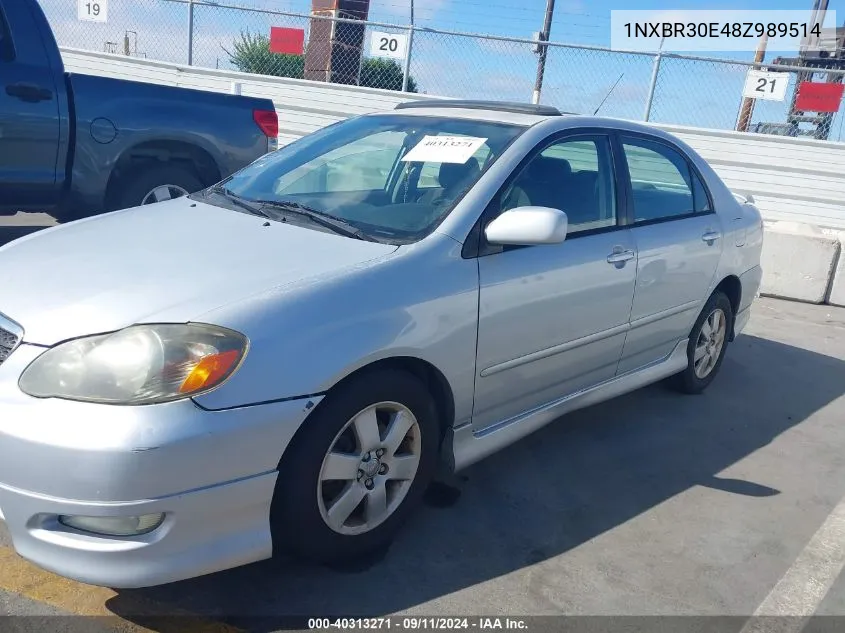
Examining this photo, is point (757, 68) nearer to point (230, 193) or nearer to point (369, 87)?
point (369, 87)

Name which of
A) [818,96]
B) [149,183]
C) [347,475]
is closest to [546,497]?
A: [347,475]

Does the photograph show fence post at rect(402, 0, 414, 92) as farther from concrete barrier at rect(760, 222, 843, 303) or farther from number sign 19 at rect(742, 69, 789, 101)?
concrete barrier at rect(760, 222, 843, 303)

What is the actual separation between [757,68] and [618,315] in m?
8.91

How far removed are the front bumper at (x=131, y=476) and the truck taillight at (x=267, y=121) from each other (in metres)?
4.32

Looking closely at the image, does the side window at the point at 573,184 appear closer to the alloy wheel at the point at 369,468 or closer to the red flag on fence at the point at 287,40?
the alloy wheel at the point at 369,468

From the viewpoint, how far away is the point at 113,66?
41.4ft

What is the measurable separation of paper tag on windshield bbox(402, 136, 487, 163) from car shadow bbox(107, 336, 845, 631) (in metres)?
1.42

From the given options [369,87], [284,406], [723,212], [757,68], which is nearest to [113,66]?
[369,87]

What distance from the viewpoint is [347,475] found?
2.57 m

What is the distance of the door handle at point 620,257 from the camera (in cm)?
358

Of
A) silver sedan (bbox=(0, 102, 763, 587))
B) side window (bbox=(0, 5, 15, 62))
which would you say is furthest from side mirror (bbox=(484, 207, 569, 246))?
side window (bbox=(0, 5, 15, 62))

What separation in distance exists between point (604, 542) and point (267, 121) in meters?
4.54

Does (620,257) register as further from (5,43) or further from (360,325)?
(5,43)

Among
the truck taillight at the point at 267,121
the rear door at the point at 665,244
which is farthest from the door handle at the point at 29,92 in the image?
the rear door at the point at 665,244
